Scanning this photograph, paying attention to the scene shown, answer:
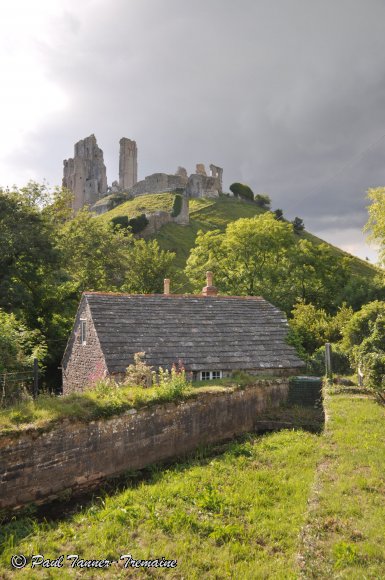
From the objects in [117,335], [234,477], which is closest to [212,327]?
[117,335]

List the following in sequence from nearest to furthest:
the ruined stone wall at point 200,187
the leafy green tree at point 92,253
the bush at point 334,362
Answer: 1. the bush at point 334,362
2. the leafy green tree at point 92,253
3. the ruined stone wall at point 200,187

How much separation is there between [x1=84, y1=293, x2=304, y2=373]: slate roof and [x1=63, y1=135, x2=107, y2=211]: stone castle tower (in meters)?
114

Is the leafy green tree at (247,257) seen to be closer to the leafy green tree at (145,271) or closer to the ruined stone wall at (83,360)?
the leafy green tree at (145,271)

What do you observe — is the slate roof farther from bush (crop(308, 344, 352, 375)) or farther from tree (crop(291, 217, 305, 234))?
tree (crop(291, 217, 305, 234))

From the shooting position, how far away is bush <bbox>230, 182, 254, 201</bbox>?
10844 centimetres

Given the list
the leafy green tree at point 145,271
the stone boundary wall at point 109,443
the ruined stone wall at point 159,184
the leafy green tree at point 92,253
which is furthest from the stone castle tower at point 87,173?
the stone boundary wall at point 109,443

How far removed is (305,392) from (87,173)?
126100 millimetres

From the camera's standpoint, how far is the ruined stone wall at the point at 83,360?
16.8 metres

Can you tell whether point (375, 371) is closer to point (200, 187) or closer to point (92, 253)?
point (92, 253)

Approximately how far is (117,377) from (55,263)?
47.1 feet

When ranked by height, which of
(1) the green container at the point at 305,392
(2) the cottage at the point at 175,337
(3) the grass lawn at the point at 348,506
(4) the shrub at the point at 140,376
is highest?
(2) the cottage at the point at 175,337

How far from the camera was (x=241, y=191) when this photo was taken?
108 m

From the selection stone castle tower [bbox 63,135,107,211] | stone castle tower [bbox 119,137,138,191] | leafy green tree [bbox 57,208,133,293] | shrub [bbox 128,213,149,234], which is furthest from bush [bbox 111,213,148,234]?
stone castle tower [bbox 119,137,138,191]

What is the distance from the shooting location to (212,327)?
1933 centimetres
